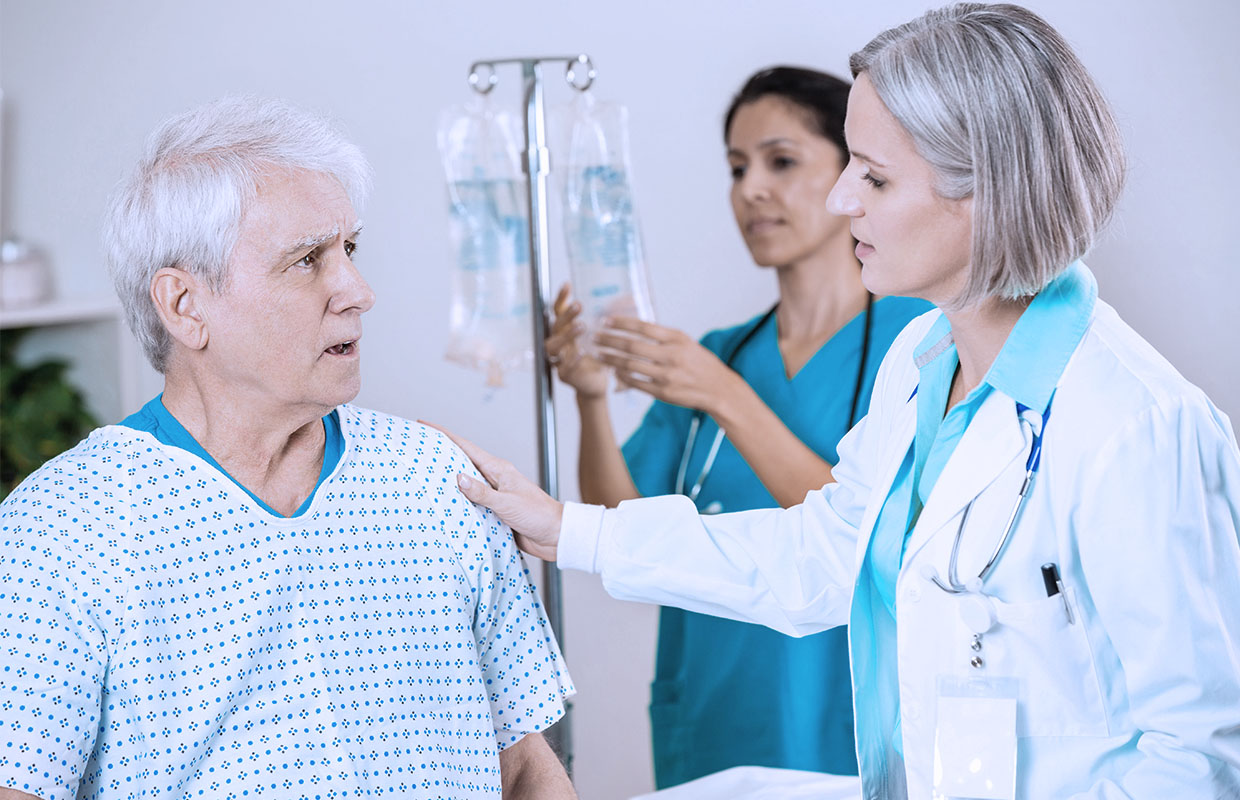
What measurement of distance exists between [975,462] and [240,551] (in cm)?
75

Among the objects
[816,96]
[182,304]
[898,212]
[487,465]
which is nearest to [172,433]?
[182,304]

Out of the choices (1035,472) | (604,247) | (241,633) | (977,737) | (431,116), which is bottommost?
(977,737)

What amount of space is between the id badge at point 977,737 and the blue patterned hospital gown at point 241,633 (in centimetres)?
50

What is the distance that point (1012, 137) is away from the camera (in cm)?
108

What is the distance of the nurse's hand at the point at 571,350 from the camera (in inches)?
75.2

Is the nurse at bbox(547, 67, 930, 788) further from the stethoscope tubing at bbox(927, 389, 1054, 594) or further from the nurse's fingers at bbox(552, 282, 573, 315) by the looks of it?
the stethoscope tubing at bbox(927, 389, 1054, 594)

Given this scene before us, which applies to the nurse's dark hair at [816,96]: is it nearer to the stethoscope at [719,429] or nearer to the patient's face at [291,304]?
the stethoscope at [719,429]

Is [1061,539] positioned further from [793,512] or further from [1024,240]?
[793,512]

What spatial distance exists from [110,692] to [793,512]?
2.70 feet

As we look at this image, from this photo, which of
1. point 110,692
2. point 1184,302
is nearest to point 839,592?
point 110,692

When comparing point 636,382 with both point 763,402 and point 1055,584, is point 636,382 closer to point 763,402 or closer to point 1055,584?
point 763,402

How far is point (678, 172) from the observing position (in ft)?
7.94

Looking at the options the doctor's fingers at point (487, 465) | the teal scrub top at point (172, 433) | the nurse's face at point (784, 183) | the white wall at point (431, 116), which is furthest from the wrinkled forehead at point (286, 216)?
the white wall at point (431, 116)

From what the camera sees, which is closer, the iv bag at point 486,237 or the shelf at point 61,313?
the iv bag at point 486,237
